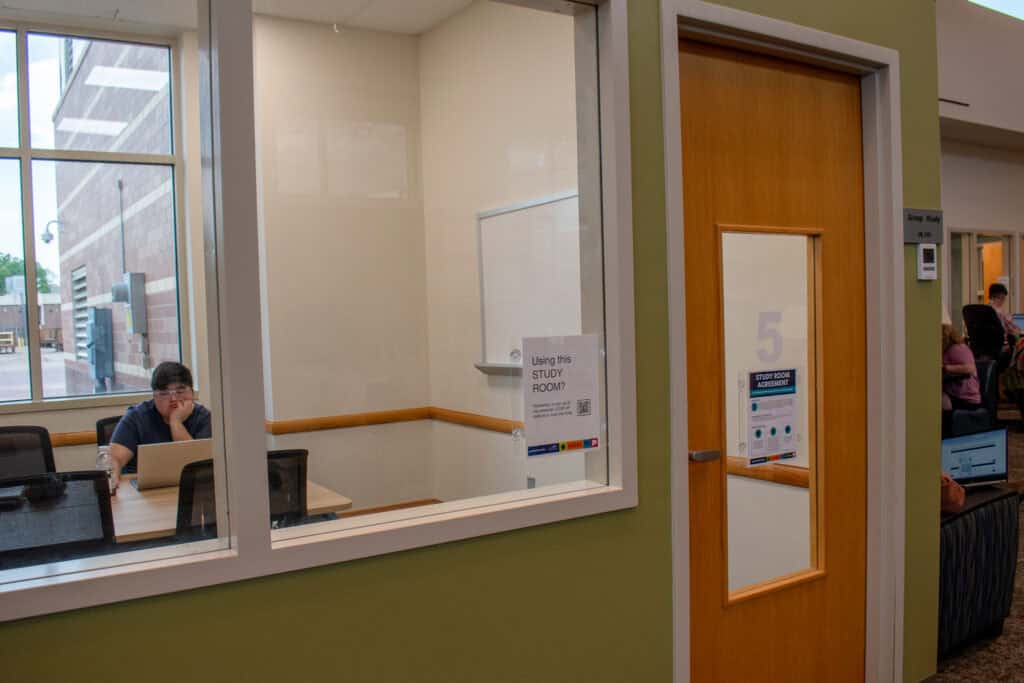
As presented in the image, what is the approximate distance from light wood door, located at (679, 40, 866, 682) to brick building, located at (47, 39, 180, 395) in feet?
4.87

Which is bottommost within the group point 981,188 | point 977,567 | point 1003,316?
point 977,567

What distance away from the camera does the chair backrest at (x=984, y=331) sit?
8.04 meters

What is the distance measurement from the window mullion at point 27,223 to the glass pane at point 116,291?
0.10 ft

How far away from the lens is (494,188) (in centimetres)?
310

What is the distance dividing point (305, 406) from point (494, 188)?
3.86 feet

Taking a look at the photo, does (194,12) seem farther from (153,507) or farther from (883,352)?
(883,352)

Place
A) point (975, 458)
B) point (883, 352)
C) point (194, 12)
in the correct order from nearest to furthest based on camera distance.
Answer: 1. point (194, 12)
2. point (883, 352)
3. point (975, 458)

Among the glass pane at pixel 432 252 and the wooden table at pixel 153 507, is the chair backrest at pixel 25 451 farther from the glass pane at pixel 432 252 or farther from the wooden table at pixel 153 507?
the glass pane at pixel 432 252

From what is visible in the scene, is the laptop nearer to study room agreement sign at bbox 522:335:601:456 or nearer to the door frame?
study room agreement sign at bbox 522:335:601:456

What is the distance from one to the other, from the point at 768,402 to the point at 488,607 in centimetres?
116

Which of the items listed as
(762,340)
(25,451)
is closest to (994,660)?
(762,340)

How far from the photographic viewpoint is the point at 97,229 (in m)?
2.45

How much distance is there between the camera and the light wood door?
244 centimetres

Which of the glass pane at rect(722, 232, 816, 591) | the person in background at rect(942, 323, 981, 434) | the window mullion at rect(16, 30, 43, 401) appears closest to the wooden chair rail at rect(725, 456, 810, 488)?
the glass pane at rect(722, 232, 816, 591)
